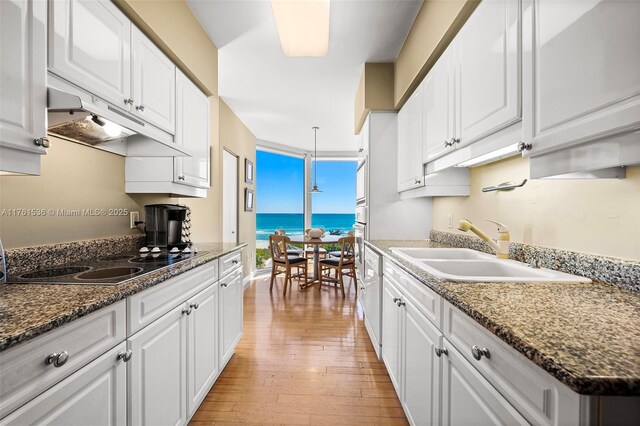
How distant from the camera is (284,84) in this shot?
352cm

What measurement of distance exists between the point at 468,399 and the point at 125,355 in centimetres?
118

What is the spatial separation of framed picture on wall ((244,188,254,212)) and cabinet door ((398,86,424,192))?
2911 mm

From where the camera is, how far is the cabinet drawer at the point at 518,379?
1.89 ft

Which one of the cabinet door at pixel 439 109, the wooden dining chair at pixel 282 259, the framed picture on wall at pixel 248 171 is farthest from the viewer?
the framed picture on wall at pixel 248 171

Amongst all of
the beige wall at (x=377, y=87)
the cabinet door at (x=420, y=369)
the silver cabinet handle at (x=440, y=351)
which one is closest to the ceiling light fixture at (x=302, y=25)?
the beige wall at (x=377, y=87)

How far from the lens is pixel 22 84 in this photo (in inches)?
39.8

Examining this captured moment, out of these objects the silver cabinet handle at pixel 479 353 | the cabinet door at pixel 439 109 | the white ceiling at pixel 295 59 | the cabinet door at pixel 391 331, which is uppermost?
the white ceiling at pixel 295 59

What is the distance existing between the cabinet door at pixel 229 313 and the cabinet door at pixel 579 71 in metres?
1.94

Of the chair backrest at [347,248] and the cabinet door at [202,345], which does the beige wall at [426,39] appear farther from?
the cabinet door at [202,345]

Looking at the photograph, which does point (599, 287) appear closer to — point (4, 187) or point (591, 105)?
point (591, 105)

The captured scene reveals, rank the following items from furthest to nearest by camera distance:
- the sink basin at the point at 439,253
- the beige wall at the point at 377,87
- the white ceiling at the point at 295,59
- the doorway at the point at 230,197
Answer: the doorway at the point at 230,197 < the beige wall at the point at 377,87 < the white ceiling at the point at 295,59 < the sink basin at the point at 439,253

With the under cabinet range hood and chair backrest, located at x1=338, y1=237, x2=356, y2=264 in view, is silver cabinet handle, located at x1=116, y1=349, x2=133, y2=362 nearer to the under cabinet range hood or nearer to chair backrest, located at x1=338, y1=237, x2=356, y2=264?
the under cabinet range hood

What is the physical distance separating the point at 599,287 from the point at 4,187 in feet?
7.89

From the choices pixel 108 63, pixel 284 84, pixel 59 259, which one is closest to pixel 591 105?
pixel 108 63
